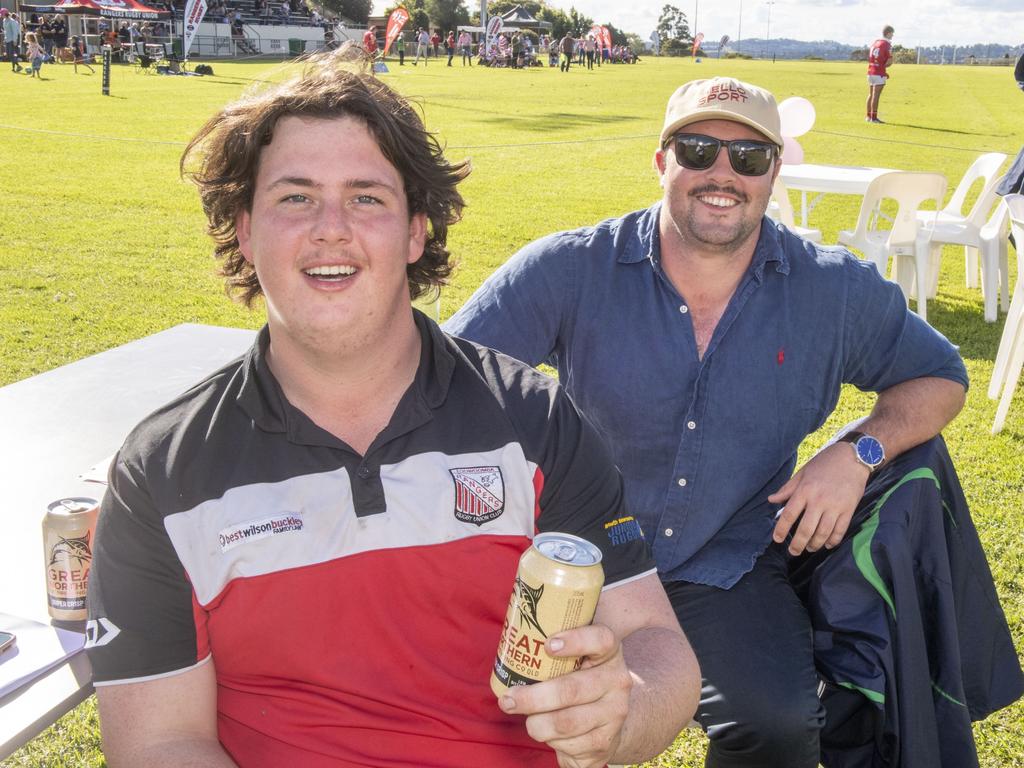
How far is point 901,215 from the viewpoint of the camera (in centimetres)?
710

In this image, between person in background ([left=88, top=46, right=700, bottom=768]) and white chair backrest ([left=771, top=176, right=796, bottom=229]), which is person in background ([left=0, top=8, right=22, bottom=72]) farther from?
person in background ([left=88, top=46, right=700, bottom=768])

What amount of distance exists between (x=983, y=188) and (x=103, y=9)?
41.5 m

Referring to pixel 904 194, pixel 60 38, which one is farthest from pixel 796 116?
pixel 60 38

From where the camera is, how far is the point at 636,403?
260 centimetres

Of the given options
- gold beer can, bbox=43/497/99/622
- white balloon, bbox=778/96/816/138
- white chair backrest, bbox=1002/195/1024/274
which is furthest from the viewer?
white balloon, bbox=778/96/816/138

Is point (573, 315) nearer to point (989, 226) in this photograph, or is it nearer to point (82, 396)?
point (82, 396)

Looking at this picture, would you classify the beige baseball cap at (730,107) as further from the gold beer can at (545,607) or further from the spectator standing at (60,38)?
the spectator standing at (60,38)

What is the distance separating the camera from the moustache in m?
2.75

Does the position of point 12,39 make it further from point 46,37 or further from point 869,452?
point 869,452

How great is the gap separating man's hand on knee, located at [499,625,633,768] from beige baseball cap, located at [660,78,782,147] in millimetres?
1865

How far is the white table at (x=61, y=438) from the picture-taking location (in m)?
Answer: 1.61

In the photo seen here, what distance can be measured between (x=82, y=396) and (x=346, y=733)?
1.53 m

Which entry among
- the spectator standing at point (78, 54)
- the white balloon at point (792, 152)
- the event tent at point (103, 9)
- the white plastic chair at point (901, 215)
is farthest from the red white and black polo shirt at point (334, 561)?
the event tent at point (103, 9)

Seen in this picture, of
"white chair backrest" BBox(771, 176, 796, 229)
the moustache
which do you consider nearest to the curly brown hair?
the moustache
